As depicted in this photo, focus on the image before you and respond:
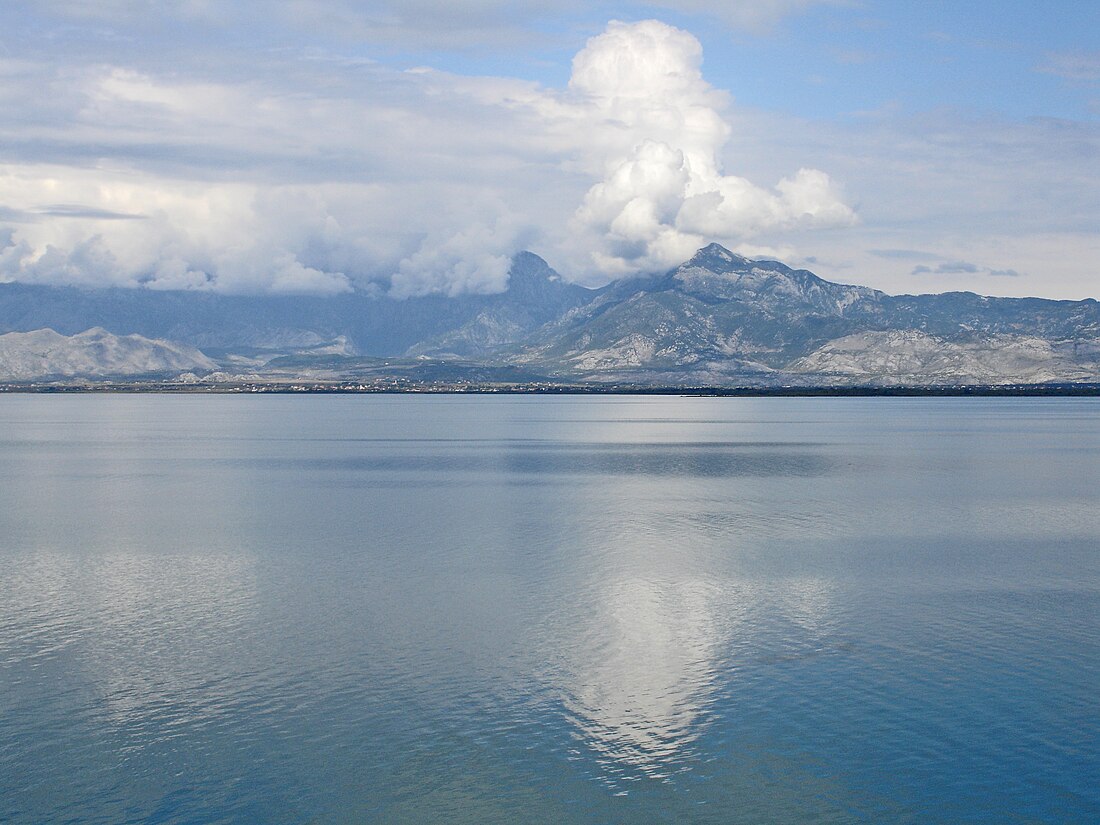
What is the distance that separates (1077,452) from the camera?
5595 inches

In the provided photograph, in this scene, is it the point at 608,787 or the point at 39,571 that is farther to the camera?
the point at 39,571

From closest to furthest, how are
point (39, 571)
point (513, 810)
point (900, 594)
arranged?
point (513, 810) → point (900, 594) → point (39, 571)

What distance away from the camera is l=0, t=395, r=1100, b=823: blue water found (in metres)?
29.0

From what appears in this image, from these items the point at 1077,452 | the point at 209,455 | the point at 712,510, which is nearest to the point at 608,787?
the point at 712,510

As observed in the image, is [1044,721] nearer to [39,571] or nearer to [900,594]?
[900,594]

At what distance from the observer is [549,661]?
40.6 m

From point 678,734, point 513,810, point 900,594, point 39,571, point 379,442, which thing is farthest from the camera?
point 379,442

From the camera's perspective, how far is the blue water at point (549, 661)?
29016 millimetres

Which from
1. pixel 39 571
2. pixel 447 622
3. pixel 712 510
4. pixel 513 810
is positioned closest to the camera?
pixel 513 810

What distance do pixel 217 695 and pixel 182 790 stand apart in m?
→ 7.44

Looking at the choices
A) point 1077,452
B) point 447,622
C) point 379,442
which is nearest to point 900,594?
point 447,622

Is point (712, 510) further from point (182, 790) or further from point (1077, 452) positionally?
point (1077, 452)

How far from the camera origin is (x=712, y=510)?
84.2 meters

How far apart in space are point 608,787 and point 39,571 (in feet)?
136
